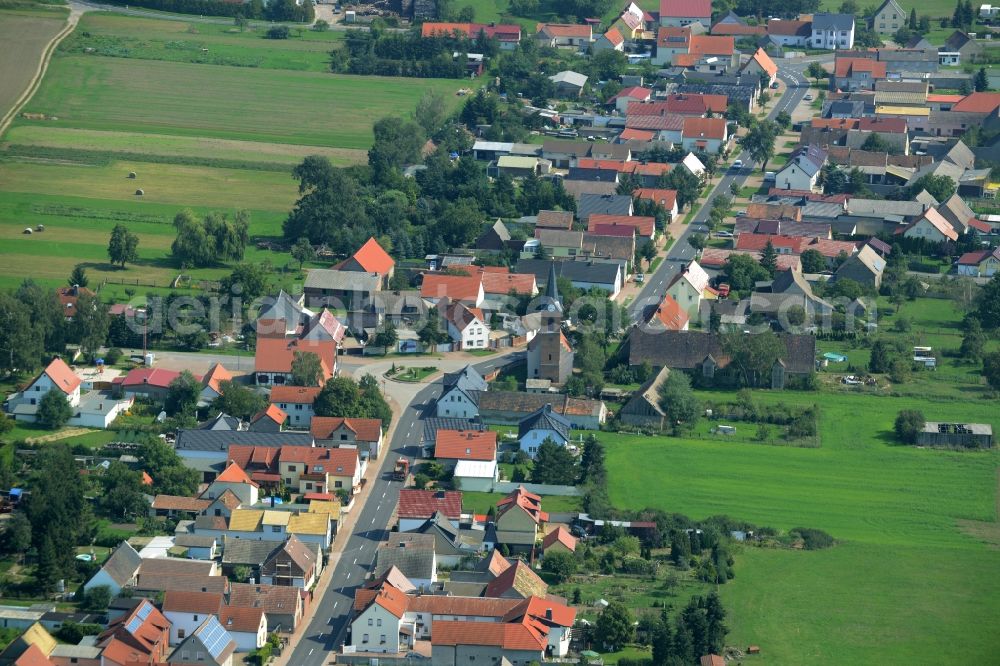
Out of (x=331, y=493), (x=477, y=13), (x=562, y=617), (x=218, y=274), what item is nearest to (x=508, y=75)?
(x=477, y=13)

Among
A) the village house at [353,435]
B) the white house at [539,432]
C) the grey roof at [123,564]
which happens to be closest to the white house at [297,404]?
the village house at [353,435]

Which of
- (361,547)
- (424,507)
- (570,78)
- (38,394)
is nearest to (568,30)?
(570,78)

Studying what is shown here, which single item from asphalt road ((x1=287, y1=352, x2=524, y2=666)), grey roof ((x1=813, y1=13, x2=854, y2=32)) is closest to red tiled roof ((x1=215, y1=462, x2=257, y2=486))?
asphalt road ((x1=287, y1=352, x2=524, y2=666))

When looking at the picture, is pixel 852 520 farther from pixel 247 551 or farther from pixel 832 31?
pixel 832 31

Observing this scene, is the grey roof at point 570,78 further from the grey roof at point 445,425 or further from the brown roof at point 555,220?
the grey roof at point 445,425

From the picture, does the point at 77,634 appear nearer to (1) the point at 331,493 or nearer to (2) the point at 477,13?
(1) the point at 331,493
